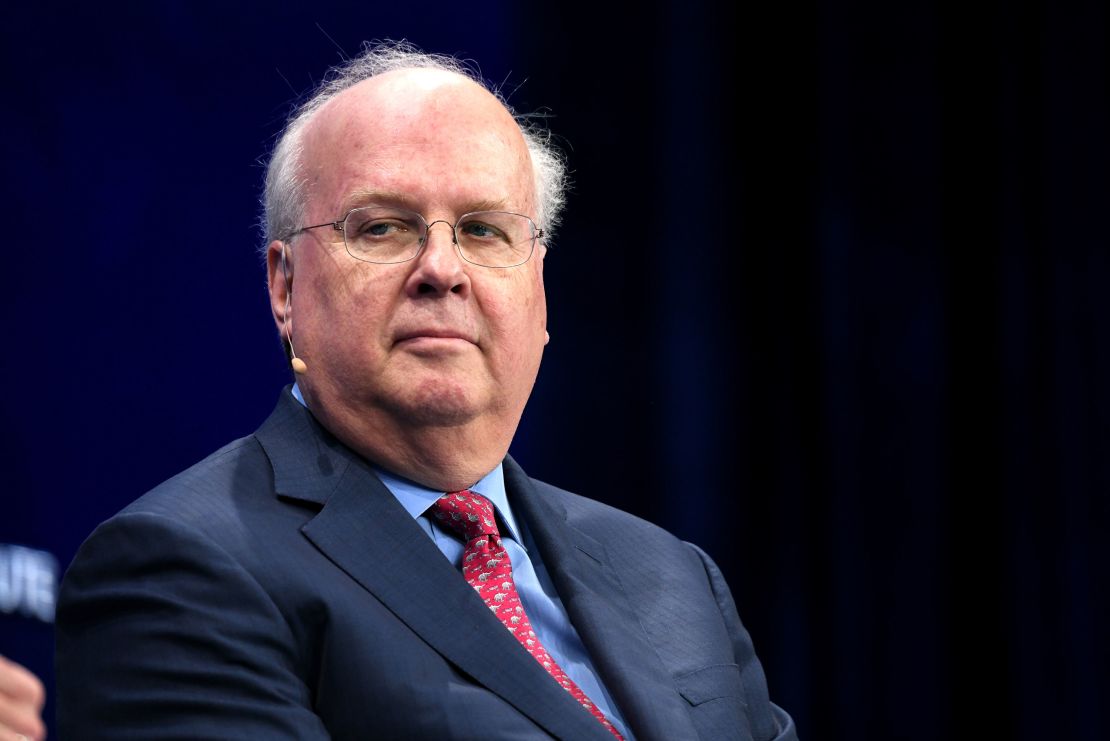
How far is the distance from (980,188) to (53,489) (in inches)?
75.3

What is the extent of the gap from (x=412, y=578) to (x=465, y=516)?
0.56 ft

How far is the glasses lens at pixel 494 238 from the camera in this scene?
1.70 m

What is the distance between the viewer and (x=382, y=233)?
1660 mm

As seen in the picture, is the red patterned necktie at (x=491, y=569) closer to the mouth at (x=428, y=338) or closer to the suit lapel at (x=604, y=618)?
the suit lapel at (x=604, y=618)

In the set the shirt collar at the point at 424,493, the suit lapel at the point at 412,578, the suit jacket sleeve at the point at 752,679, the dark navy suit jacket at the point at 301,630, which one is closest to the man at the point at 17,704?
the dark navy suit jacket at the point at 301,630

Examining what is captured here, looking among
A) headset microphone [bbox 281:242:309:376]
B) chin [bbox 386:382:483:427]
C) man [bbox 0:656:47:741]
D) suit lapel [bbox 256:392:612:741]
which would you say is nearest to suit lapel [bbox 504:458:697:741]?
suit lapel [bbox 256:392:612:741]

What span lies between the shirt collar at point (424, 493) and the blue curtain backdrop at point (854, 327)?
93cm

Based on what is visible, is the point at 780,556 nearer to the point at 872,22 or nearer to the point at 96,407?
the point at 872,22

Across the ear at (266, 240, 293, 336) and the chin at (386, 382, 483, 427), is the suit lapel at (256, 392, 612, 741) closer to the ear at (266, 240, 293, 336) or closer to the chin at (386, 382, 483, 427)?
the chin at (386, 382, 483, 427)

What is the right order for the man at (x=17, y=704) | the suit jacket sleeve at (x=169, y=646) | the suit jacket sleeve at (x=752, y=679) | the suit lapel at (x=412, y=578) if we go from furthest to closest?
1. the suit jacket sleeve at (x=752, y=679)
2. the suit lapel at (x=412, y=578)
3. the suit jacket sleeve at (x=169, y=646)
4. the man at (x=17, y=704)

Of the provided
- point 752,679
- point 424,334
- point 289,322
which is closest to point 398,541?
point 424,334

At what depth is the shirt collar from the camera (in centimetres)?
166

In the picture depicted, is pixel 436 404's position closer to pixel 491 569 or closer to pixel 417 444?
pixel 417 444

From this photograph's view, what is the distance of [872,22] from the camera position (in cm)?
284
